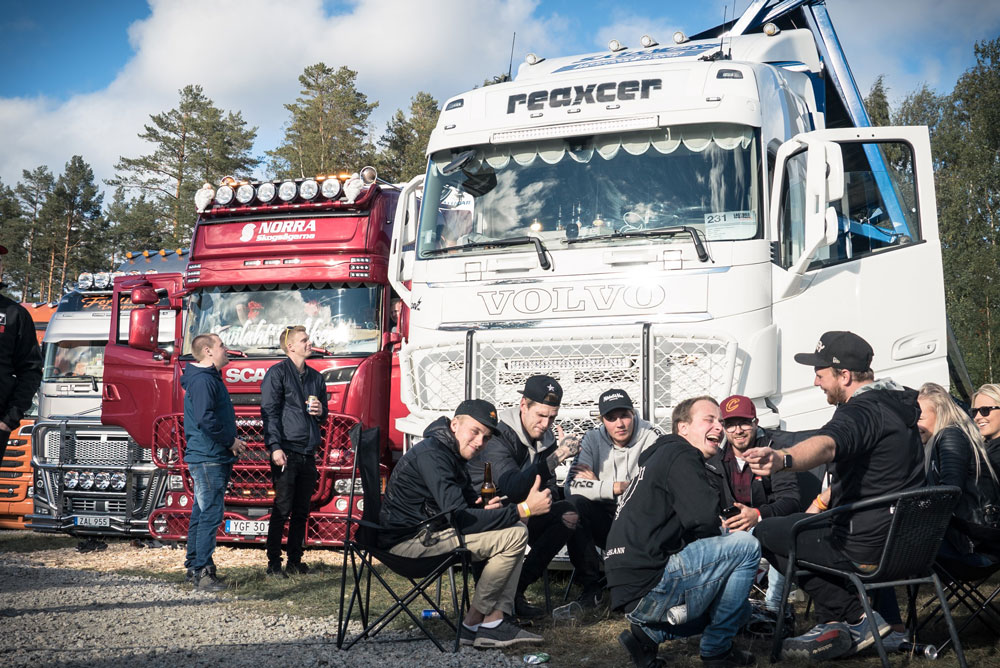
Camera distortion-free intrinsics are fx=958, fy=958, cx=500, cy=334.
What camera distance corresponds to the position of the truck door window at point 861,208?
6.41 meters

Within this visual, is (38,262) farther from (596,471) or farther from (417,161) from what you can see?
(596,471)

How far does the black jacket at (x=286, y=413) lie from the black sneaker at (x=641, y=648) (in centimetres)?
383

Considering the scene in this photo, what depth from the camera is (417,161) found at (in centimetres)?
3266

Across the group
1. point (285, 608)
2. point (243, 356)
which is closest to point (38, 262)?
point (243, 356)

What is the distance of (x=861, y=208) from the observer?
6.91m

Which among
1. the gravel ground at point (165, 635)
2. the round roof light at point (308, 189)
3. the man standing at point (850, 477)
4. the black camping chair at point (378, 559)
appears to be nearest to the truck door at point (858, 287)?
the man standing at point (850, 477)

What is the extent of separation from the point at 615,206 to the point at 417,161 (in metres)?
26.7

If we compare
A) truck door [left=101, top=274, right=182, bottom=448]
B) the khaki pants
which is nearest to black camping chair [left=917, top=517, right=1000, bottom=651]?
the khaki pants

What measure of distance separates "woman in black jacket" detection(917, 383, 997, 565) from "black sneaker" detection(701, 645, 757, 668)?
4.02 feet

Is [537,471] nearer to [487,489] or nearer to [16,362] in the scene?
[487,489]

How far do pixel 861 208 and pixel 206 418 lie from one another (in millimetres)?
5045

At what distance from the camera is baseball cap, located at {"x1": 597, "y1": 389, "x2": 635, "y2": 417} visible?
601cm

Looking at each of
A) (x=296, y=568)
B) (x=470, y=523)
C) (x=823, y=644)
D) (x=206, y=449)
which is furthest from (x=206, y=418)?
(x=823, y=644)

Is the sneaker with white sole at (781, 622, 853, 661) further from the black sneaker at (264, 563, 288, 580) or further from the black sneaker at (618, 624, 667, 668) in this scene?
the black sneaker at (264, 563, 288, 580)
